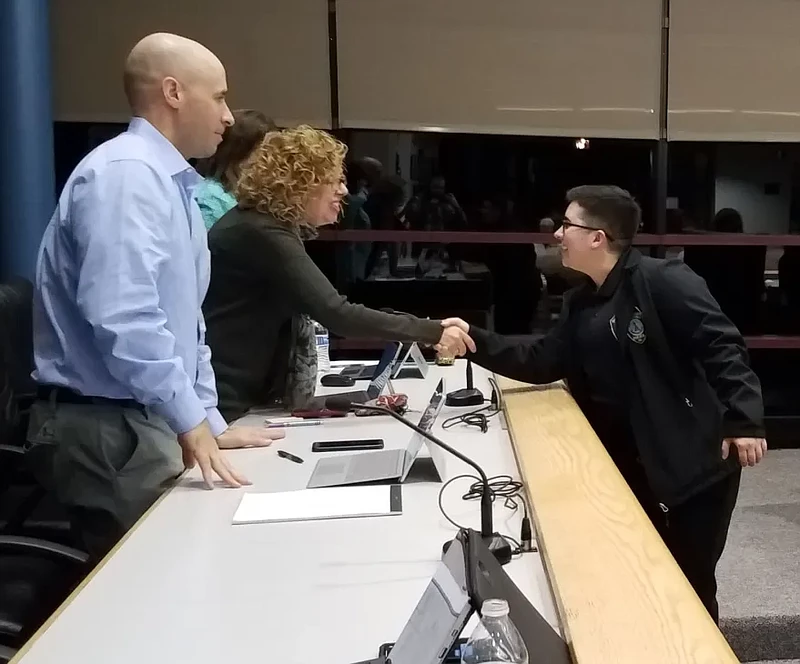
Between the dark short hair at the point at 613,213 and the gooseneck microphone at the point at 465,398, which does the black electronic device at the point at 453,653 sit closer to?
the gooseneck microphone at the point at 465,398

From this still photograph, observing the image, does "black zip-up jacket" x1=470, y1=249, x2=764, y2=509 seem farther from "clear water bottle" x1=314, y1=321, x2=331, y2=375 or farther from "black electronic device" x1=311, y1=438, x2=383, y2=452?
"clear water bottle" x1=314, y1=321, x2=331, y2=375

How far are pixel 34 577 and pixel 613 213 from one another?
1.76 m

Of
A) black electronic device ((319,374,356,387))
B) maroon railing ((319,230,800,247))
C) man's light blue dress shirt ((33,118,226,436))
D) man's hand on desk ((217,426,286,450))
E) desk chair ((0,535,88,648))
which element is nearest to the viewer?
man's light blue dress shirt ((33,118,226,436))

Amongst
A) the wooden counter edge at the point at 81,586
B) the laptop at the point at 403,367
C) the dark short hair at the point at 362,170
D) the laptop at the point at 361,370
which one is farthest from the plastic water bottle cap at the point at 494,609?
the dark short hair at the point at 362,170

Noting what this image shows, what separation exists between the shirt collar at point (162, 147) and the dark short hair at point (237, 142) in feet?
2.03

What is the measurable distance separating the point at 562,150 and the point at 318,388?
2.47 m

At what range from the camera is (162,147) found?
175cm

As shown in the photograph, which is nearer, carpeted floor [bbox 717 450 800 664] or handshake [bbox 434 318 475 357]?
handshake [bbox 434 318 475 357]

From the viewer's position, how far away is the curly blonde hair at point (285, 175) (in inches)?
86.7

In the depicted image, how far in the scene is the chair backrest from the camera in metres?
2.21

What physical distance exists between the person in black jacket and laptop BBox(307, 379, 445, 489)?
0.64 metres

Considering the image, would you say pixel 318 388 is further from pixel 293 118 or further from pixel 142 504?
pixel 293 118

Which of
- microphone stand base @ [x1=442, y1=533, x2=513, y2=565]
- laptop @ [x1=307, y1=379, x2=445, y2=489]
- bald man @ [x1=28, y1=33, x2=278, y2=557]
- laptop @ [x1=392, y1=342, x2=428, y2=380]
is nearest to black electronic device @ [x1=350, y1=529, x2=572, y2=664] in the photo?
microphone stand base @ [x1=442, y1=533, x2=513, y2=565]

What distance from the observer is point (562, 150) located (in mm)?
4535
